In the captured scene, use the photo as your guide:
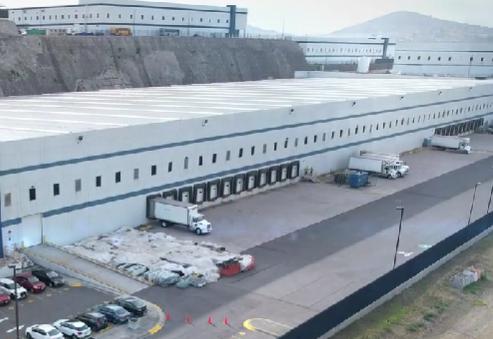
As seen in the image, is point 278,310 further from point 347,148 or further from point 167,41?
point 167,41

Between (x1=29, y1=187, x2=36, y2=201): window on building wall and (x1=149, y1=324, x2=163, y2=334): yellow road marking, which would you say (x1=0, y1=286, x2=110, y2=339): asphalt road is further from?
(x1=29, y1=187, x2=36, y2=201): window on building wall

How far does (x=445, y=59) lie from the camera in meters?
113

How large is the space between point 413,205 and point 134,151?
70.3 feet

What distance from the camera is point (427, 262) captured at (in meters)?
29.6

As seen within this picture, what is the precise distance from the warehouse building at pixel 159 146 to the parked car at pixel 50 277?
3.02m

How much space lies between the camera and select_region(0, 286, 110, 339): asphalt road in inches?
897

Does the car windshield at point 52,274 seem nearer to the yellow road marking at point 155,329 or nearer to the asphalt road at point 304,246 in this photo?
the asphalt road at point 304,246

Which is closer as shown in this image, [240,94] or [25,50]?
[240,94]

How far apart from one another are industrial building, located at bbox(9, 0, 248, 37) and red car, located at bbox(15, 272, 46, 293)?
76277 millimetres

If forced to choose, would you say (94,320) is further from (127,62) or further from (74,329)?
(127,62)

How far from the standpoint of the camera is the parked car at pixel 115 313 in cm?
2288

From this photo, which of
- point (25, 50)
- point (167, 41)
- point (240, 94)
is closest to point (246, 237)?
point (240, 94)

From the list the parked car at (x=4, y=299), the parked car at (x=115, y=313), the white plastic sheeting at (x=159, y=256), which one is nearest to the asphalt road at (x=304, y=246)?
the white plastic sheeting at (x=159, y=256)

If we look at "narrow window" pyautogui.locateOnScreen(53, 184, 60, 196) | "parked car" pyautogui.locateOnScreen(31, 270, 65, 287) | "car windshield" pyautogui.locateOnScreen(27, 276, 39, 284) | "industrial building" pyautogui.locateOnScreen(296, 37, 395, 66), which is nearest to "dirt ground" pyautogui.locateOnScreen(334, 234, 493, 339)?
"parked car" pyautogui.locateOnScreen(31, 270, 65, 287)
